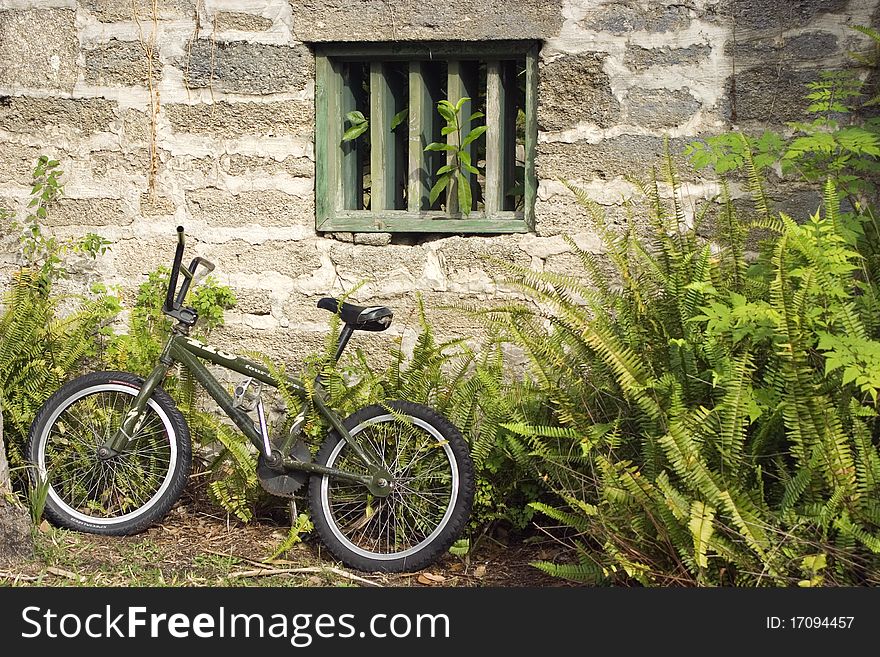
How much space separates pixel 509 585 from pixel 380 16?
273 centimetres

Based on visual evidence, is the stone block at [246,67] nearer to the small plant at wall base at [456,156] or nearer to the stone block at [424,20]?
the stone block at [424,20]

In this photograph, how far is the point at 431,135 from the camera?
16.4ft

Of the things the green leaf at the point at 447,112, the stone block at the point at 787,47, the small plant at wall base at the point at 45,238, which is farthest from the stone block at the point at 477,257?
the small plant at wall base at the point at 45,238

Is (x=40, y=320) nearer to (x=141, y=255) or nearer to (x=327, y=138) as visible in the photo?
(x=141, y=255)

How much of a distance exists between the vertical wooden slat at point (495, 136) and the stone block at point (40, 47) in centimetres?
212

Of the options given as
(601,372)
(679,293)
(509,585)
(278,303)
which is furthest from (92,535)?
(679,293)

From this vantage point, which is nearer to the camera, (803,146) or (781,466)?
(781,466)

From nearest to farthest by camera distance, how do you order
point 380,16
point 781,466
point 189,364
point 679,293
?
point 781,466
point 679,293
point 189,364
point 380,16

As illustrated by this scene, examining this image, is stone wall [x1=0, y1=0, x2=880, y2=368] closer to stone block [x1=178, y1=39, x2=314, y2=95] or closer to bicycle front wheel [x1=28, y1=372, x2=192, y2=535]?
stone block [x1=178, y1=39, x2=314, y2=95]

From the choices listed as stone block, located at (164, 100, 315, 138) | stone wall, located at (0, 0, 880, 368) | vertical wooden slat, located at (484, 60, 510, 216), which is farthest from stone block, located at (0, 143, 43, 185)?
vertical wooden slat, located at (484, 60, 510, 216)

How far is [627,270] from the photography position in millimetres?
4109

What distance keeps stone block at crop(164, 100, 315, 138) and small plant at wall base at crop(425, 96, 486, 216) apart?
2.13 ft

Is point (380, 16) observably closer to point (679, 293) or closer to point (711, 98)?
point (711, 98)

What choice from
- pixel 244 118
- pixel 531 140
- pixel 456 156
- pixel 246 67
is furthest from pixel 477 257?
pixel 246 67
